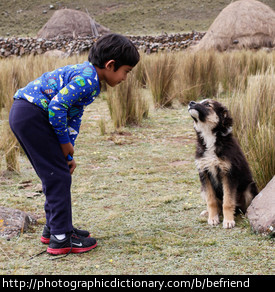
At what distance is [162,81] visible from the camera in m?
7.91

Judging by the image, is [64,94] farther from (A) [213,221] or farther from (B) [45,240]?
(A) [213,221]

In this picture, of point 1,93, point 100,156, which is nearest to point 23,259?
point 100,156

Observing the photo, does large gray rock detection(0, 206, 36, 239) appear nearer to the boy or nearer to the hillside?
the boy

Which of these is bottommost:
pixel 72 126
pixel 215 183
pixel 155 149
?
pixel 155 149

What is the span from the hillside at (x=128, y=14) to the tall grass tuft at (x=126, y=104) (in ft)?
106

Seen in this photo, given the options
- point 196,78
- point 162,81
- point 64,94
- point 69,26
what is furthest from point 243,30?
point 64,94

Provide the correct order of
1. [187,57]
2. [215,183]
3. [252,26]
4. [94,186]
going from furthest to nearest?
[252,26] → [187,57] → [94,186] → [215,183]

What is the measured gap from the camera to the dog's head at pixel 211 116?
3.21m

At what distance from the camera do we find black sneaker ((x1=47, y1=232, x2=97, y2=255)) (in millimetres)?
2828

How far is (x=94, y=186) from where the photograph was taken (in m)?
4.29

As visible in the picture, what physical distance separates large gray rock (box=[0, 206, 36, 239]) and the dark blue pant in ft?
1.30

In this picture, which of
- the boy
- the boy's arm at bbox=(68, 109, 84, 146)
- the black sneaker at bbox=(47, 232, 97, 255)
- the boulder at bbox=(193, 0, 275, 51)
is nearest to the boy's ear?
the boy
